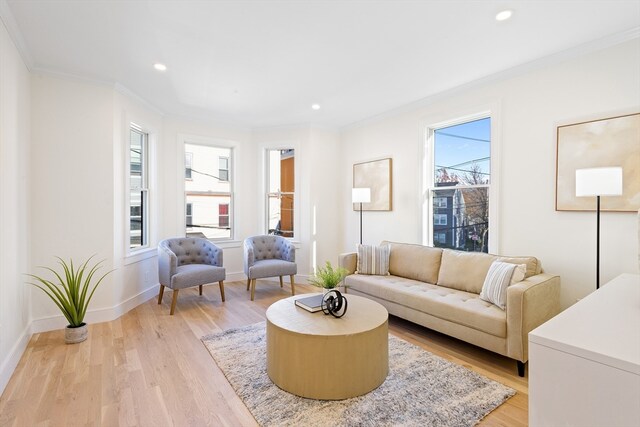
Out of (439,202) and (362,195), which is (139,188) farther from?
(439,202)

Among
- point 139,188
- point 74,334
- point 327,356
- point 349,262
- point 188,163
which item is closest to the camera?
point 327,356

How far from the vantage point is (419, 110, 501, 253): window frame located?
3.28 meters

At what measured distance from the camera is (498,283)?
2588 millimetres

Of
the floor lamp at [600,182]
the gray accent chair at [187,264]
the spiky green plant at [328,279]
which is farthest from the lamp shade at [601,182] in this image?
the gray accent chair at [187,264]

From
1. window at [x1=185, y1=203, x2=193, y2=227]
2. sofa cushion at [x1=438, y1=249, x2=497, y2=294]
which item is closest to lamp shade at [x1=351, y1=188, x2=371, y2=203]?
sofa cushion at [x1=438, y1=249, x2=497, y2=294]

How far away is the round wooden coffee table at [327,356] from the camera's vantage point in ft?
6.48

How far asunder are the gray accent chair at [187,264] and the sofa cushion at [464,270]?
9.06 ft

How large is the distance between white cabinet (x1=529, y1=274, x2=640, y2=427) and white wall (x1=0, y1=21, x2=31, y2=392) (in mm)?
3204

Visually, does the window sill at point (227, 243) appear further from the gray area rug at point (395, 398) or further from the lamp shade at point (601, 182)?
the lamp shade at point (601, 182)

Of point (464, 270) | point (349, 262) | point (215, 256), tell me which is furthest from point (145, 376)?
point (464, 270)

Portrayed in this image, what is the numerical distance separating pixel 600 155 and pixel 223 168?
4873 millimetres

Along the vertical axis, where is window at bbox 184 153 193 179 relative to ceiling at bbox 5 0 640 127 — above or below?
below

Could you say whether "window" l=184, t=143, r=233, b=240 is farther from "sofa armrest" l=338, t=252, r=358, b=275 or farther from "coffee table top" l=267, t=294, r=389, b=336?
"coffee table top" l=267, t=294, r=389, b=336

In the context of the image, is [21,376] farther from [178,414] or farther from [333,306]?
[333,306]
